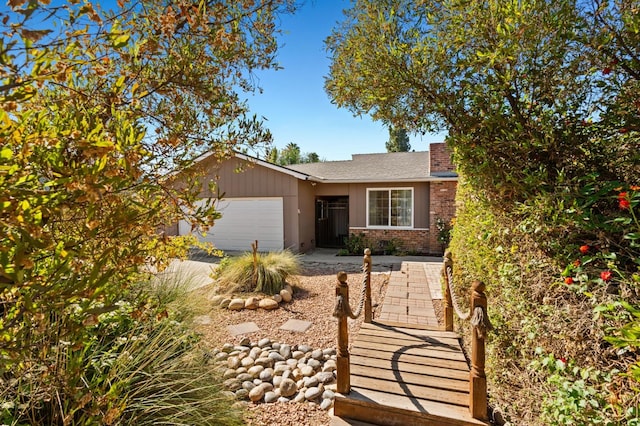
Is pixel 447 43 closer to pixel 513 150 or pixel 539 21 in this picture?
pixel 539 21

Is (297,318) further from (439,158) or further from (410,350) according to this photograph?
(439,158)

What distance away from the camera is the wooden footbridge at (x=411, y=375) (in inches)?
101

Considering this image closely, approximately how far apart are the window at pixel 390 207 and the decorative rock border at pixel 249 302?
6.98 meters

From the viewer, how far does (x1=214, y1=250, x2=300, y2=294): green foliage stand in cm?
644

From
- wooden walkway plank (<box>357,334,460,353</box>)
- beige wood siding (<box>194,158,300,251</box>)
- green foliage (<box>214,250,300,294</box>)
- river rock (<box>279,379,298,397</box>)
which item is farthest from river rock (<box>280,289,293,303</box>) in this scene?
beige wood siding (<box>194,158,300,251</box>)

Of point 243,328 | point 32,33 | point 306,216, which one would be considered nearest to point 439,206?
point 306,216

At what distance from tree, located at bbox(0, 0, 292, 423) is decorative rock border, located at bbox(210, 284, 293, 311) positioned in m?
3.47

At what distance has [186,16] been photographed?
1.61m

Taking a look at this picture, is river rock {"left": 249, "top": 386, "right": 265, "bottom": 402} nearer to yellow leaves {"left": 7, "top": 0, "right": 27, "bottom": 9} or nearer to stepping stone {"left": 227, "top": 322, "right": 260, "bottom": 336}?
stepping stone {"left": 227, "top": 322, "right": 260, "bottom": 336}

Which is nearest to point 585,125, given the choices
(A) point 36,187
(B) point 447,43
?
(B) point 447,43

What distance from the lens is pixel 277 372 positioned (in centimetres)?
360

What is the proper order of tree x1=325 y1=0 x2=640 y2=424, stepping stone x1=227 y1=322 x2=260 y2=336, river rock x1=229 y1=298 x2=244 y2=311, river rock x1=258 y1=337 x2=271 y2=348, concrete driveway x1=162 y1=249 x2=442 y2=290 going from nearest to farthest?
tree x1=325 y1=0 x2=640 y2=424, river rock x1=258 y1=337 x2=271 y2=348, stepping stone x1=227 y1=322 x2=260 y2=336, river rock x1=229 y1=298 x2=244 y2=311, concrete driveway x1=162 y1=249 x2=442 y2=290

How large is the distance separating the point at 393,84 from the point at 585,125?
5.30 ft

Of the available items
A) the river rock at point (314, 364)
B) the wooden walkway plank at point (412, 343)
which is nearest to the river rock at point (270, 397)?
the river rock at point (314, 364)
